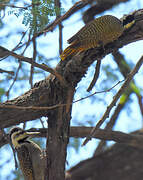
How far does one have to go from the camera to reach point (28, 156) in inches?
113

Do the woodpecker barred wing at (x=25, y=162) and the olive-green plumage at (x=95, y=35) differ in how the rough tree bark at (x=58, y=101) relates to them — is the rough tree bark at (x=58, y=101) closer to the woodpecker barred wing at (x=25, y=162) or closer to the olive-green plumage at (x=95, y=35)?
the olive-green plumage at (x=95, y=35)

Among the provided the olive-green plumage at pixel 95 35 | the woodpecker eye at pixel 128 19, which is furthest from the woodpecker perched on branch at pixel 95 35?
the woodpecker eye at pixel 128 19

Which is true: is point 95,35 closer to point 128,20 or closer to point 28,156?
point 128,20

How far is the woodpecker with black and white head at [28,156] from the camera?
2.76 m

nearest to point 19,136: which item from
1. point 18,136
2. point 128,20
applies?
point 18,136

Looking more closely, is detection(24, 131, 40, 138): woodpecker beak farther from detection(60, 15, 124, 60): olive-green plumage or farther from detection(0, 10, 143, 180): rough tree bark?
detection(60, 15, 124, 60): olive-green plumage

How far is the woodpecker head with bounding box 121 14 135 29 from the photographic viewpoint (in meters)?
2.27

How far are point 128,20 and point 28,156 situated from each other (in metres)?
1.46

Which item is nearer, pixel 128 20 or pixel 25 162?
Result: pixel 128 20

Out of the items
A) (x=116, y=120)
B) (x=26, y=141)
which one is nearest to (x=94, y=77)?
(x=26, y=141)

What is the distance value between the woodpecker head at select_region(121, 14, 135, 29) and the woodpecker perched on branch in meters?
0.07

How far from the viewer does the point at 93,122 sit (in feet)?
13.3

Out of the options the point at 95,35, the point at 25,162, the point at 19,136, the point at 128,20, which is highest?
the point at 128,20

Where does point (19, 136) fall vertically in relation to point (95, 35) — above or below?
below
